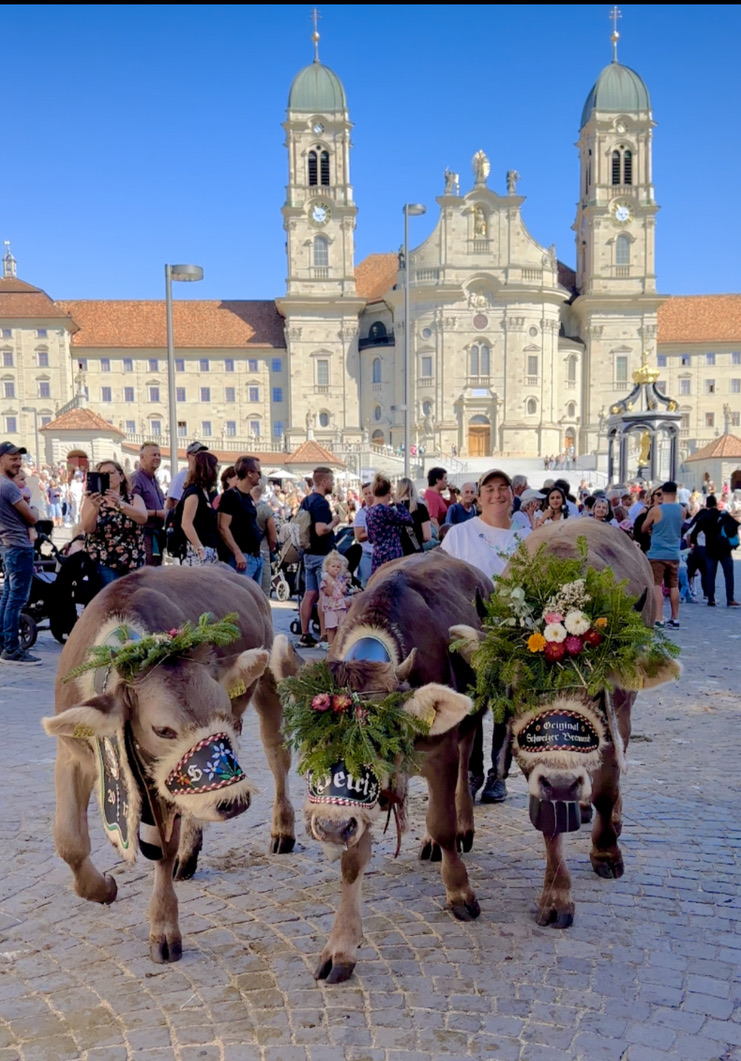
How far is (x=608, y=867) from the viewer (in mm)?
4648

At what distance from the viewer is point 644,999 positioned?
3.48 metres

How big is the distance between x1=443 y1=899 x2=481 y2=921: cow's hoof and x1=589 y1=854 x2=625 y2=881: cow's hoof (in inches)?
33.1

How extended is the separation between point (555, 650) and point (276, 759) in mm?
2089

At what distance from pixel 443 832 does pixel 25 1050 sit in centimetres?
197

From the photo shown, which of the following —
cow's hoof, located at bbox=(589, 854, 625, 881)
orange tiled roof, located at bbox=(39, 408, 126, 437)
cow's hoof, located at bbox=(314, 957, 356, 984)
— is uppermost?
orange tiled roof, located at bbox=(39, 408, 126, 437)

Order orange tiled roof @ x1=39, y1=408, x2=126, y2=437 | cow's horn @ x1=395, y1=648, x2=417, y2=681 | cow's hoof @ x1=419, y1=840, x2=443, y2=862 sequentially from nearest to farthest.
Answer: cow's horn @ x1=395, y1=648, x2=417, y2=681
cow's hoof @ x1=419, y1=840, x2=443, y2=862
orange tiled roof @ x1=39, y1=408, x2=126, y2=437

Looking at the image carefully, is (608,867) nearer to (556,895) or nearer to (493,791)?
(556,895)

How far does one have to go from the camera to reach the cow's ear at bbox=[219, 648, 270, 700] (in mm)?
3771

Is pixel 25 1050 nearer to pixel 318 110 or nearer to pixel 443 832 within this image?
pixel 443 832

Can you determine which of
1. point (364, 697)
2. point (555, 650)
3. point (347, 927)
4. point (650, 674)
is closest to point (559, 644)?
point (555, 650)

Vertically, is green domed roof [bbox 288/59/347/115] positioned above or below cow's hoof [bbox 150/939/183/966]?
above

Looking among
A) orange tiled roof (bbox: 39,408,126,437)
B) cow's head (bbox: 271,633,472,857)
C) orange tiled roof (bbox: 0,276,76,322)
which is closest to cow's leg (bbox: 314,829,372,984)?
cow's head (bbox: 271,633,472,857)

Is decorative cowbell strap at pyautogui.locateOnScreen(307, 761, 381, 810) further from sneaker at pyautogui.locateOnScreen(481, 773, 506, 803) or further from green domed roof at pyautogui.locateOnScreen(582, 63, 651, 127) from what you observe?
green domed roof at pyautogui.locateOnScreen(582, 63, 651, 127)

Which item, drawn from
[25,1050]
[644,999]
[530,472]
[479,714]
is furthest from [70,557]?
[530,472]
